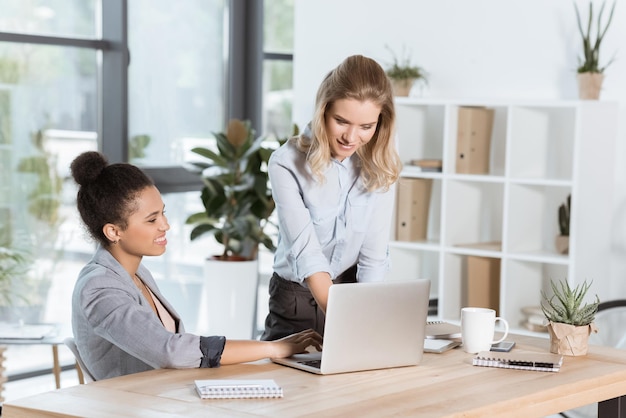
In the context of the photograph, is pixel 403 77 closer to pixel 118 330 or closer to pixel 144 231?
pixel 144 231

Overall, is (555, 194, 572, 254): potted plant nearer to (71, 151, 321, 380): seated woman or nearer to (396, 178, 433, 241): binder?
(396, 178, 433, 241): binder

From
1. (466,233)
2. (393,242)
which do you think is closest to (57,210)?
(393,242)

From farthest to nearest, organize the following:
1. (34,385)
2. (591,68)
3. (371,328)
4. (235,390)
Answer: (34,385)
(591,68)
(371,328)
(235,390)

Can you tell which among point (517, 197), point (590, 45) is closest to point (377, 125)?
point (517, 197)

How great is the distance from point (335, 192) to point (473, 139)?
1975mm

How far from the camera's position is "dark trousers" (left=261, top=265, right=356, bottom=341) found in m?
3.05

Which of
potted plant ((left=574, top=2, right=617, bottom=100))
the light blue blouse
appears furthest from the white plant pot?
the light blue blouse

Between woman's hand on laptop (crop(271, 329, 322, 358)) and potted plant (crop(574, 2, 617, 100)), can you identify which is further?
potted plant (crop(574, 2, 617, 100))

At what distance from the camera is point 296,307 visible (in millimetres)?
3051

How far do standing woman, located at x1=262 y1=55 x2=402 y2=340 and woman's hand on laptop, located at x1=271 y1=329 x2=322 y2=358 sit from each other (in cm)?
11

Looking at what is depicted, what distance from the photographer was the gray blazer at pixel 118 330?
2410 millimetres

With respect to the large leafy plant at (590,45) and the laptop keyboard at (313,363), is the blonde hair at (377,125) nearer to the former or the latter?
the laptop keyboard at (313,363)

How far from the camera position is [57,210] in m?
5.35

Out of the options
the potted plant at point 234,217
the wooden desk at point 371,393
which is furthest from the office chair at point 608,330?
the wooden desk at point 371,393
